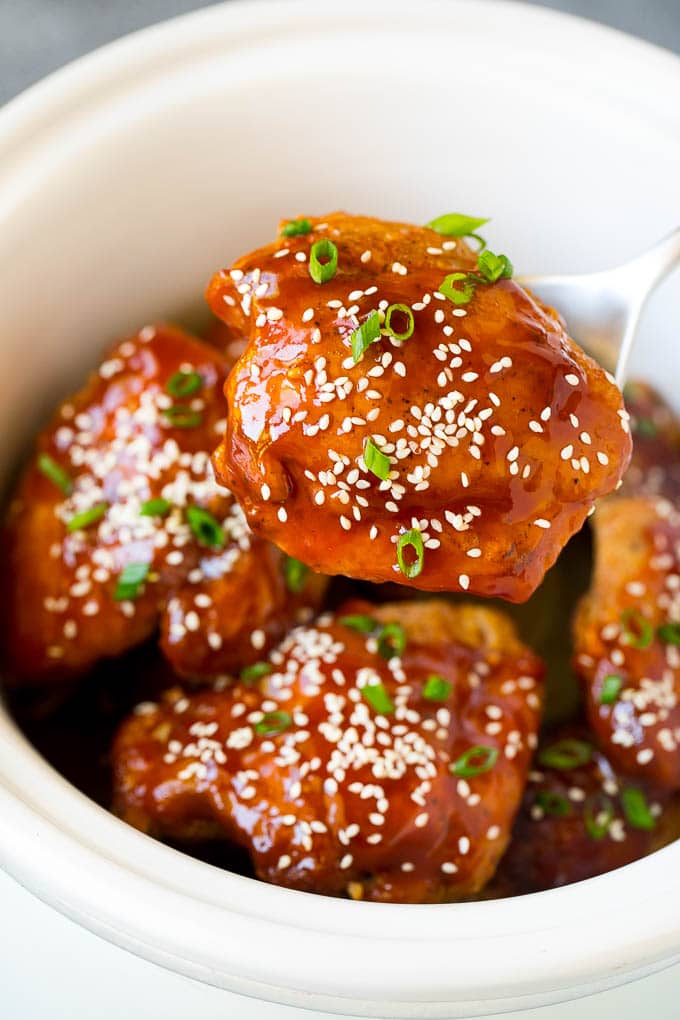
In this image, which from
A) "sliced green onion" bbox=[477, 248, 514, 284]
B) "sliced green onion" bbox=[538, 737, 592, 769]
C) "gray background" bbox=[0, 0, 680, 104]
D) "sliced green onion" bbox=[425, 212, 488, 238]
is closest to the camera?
"sliced green onion" bbox=[477, 248, 514, 284]

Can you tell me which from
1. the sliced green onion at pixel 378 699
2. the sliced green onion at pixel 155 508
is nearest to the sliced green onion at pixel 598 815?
the sliced green onion at pixel 378 699

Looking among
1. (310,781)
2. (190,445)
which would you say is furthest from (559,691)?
(190,445)

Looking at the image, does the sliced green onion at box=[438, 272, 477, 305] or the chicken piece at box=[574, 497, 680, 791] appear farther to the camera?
the chicken piece at box=[574, 497, 680, 791]

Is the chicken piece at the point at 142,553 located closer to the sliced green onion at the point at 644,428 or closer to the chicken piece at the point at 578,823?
the chicken piece at the point at 578,823

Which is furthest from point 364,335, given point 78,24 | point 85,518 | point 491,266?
point 78,24

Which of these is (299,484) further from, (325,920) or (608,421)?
(325,920)

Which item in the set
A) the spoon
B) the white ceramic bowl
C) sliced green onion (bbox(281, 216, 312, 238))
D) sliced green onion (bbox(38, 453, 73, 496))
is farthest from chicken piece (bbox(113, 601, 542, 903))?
sliced green onion (bbox(281, 216, 312, 238))

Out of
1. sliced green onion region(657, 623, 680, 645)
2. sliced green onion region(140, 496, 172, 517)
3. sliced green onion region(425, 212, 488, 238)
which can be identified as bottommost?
sliced green onion region(657, 623, 680, 645)

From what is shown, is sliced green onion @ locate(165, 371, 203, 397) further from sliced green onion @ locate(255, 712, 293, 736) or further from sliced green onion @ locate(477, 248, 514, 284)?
sliced green onion @ locate(477, 248, 514, 284)
